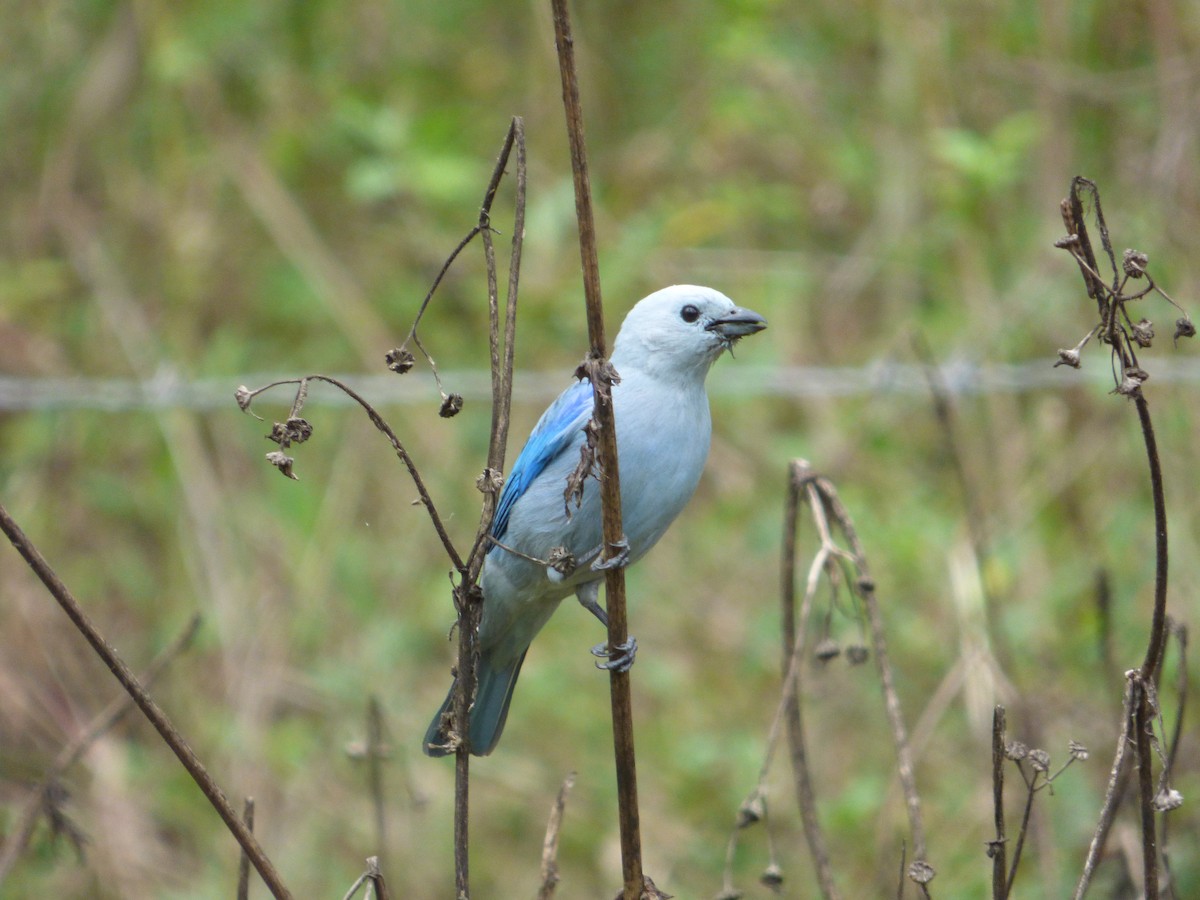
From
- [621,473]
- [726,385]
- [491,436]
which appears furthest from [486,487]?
[726,385]

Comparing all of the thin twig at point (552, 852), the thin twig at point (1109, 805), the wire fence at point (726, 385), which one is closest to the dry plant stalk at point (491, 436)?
the thin twig at point (552, 852)

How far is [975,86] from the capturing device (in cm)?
631

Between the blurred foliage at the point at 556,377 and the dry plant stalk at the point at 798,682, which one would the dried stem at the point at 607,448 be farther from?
the blurred foliage at the point at 556,377

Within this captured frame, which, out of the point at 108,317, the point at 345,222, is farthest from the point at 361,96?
the point at 108,317

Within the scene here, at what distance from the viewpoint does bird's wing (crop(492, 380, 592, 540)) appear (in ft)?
10.2

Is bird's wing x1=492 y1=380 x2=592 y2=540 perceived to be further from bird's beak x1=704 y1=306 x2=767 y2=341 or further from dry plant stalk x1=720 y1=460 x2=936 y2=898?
dry plant stalk x1=720 y1=460 x2=936 y2=898

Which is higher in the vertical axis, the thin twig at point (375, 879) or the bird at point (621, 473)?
the bird at point (621, 473)

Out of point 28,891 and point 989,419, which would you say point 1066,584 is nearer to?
point 989,419

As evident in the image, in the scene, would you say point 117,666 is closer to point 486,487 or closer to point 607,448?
point 486,487

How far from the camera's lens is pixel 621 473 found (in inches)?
114

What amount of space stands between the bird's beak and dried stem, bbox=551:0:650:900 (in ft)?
3.85

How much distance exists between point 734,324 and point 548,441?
532mm

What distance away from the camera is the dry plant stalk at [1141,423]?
1.52m

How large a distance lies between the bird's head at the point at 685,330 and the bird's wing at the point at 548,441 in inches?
5.9
